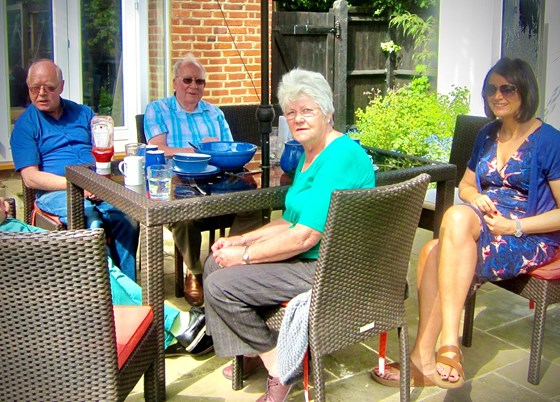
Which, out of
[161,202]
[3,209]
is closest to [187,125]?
[3,209]

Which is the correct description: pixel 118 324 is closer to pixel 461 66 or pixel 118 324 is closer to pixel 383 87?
pixel 461 66

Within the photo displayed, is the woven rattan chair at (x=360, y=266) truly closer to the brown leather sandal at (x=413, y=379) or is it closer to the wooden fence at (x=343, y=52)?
the brown leather sandal at (x=413, y=379)

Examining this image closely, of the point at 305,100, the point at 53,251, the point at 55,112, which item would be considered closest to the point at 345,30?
the point at 55,112

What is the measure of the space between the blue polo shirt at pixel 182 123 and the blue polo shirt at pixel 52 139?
1.10 ft

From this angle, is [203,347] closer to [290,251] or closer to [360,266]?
[290,251]

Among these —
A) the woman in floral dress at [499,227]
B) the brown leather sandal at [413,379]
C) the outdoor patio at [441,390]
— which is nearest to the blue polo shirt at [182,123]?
the outdoor patio at [441,390]

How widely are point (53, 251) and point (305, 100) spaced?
1170 millimetres

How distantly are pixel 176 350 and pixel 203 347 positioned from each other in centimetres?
13

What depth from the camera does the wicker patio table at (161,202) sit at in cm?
251

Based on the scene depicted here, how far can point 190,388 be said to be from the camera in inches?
111

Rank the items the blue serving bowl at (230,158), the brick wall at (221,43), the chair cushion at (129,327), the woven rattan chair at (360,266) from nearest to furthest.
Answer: the chair cushion at (129,327) < the woven rattan chair at (360,266) < the blue serving bowl at (230,158) < the brick wall at (221,43)

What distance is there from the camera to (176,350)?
3.09 meters

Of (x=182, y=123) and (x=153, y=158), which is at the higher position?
(x=182, y=123)

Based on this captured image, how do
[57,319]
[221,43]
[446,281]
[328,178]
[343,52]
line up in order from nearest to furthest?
[57,319] < [328,178] < [446,281] < [221,43] < [343,52]
